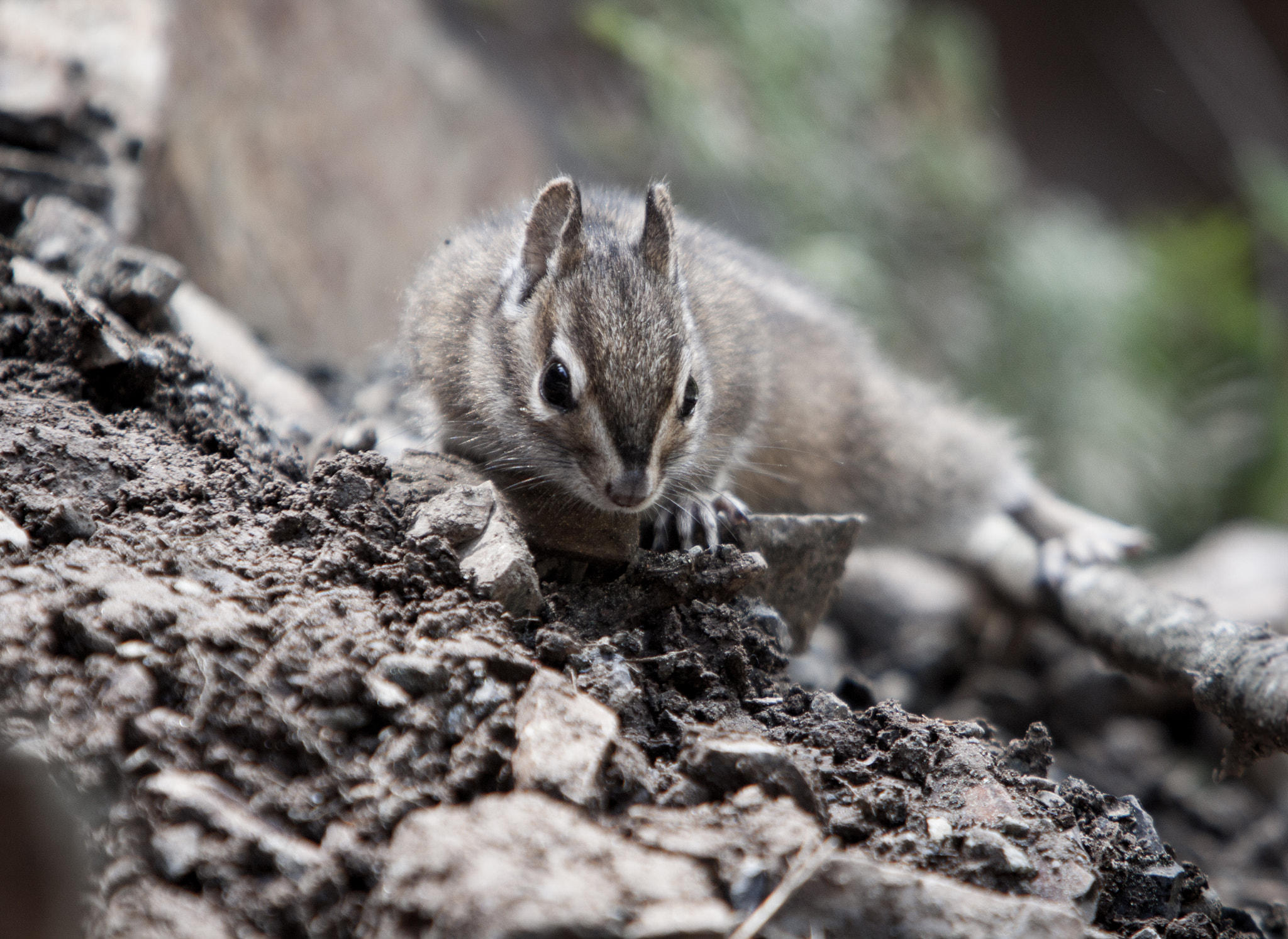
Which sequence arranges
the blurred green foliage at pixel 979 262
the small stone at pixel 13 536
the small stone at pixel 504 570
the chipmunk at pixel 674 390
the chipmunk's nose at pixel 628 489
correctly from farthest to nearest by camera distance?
the blurred green foliage at pixel 979 262 < the chipmunk at pixel 674 390 < the chipmunk's nose at pixel 628 489 < the small stone at pixel 504 570 < the small stone at pixel 13 536

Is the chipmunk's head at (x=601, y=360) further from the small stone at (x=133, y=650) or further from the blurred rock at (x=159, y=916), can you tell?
the blurred rock at (x=159, y=916)

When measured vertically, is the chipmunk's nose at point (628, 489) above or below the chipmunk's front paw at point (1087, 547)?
below

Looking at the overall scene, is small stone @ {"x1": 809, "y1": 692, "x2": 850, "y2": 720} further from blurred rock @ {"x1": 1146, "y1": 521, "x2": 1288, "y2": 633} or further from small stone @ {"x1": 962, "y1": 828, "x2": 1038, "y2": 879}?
blurred rock @ {"x1": 1146, "y1": 521, "x2": 1288, "y2": 633}

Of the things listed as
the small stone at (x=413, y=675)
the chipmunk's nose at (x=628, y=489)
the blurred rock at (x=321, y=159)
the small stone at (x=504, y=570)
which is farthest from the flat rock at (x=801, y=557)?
the blurred rock at (x=321, y=159)

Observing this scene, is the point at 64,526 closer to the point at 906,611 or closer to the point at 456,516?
the point at 456,516

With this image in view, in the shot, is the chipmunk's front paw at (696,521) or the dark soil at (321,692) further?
the chipmunk's front paw at (696,521)

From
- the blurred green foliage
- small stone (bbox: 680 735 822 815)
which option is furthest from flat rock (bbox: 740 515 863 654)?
the blurred green foliage
